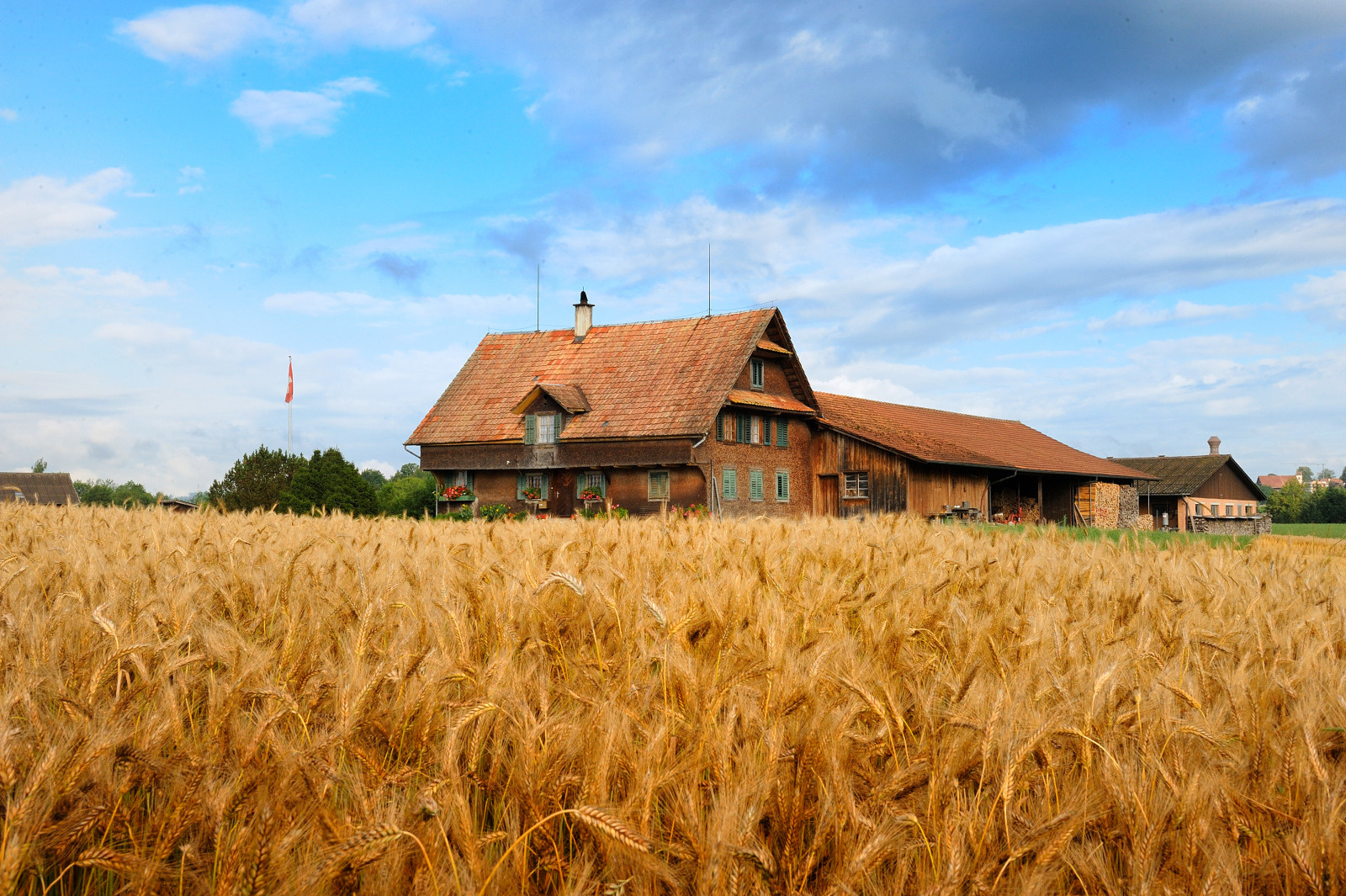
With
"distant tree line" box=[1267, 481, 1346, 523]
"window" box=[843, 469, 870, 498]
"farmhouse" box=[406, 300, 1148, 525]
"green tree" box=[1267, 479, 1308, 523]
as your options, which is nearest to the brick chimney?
"farmhouse" box=[406, 300, 1148, 525]

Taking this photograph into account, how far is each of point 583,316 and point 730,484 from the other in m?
10.4

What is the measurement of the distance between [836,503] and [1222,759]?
32.5m

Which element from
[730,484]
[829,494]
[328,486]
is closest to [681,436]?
[730,484]

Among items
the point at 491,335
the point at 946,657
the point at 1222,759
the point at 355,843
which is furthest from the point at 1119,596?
the point at 491,335

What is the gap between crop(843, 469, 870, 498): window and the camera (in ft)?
108

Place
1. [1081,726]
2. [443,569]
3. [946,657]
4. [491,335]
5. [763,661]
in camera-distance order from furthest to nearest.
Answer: [491,335] < [443,569] < [946,657] < [763,661] < [1081,726]

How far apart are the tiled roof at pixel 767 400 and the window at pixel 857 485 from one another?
3126 millimetres

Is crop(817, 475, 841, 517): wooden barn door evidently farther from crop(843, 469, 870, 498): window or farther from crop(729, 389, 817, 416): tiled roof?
crop(729, 389, 817, 416): tiled roof

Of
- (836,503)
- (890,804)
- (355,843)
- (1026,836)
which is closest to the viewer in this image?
(355,843)

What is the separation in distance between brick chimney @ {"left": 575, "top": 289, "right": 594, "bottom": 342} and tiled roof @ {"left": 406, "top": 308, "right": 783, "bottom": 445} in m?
0.36

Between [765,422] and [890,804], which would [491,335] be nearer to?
[765,422]

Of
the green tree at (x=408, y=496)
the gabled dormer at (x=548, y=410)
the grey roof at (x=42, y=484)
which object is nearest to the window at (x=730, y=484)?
the gabled dormer at (x=548, y=410)

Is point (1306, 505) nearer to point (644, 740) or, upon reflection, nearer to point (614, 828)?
point (644, 740)

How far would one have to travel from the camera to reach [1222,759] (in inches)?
84.0
